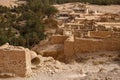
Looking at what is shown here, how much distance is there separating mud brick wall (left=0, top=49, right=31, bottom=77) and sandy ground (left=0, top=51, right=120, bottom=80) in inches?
12.6

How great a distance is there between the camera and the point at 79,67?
50.2 feet

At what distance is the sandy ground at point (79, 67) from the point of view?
13.7m

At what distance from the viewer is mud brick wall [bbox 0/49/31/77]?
14.0 meters

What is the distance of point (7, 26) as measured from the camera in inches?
1473

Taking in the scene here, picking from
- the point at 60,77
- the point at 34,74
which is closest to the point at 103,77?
the point at 60,77

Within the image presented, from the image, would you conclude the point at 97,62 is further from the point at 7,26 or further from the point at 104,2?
the point at 104,2

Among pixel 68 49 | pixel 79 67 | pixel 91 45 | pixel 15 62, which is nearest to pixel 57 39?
pixel 68 49

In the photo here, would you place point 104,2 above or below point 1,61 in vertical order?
below

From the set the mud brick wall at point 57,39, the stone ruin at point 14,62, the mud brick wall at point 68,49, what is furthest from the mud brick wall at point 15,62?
the mud brick wall at point 57,39

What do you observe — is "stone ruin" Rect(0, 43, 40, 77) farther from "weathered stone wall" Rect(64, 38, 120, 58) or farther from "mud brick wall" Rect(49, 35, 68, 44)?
"mud brick wall" Rect(49, 35, 68, 44)

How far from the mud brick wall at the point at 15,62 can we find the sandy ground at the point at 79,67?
32 cm

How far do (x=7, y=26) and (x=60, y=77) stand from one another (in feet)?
81.2

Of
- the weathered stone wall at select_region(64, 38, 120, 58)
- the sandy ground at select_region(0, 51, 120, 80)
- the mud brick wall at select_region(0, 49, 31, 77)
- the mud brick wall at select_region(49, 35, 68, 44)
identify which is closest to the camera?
the sandy ground at select_region(0, 51, 120, 80)

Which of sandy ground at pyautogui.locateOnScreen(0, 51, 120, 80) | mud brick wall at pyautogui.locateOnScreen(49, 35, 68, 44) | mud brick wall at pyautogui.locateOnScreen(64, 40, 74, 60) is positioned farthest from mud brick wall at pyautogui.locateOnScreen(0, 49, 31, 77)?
mud brick wall at pyautogui.locateOnScreen(49, 35, 68, 44)
